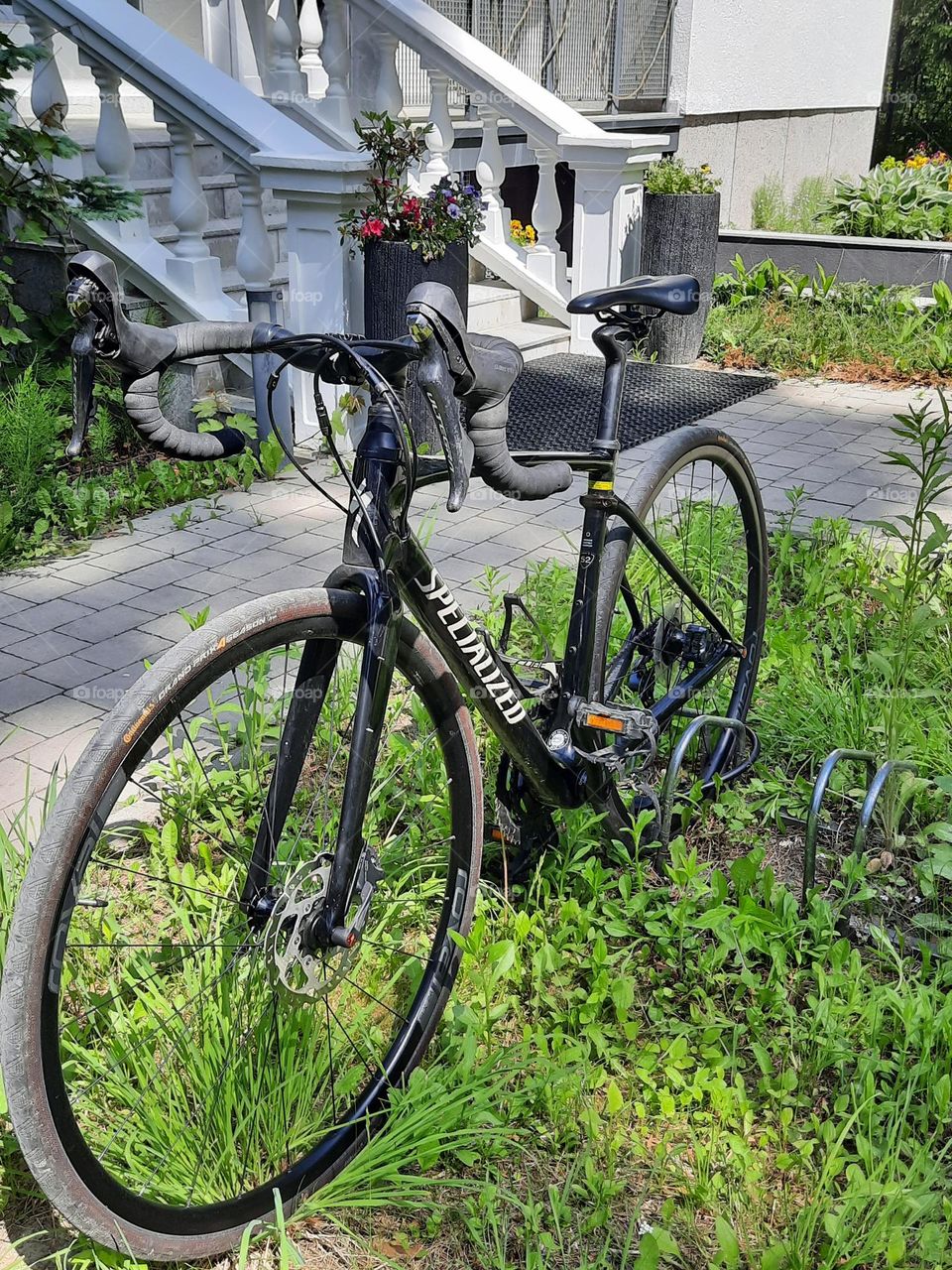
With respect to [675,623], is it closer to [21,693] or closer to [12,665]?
[21,693]

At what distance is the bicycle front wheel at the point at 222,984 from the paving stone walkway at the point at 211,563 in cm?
74

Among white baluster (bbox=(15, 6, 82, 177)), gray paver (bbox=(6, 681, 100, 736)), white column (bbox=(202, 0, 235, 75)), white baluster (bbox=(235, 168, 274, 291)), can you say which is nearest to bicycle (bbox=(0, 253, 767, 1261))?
gray paver (bbox=(6, 681, 100, 736))

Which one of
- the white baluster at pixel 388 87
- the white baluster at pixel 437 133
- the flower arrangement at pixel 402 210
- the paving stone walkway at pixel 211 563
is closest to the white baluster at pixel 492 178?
the white baluster at pixel 437 133

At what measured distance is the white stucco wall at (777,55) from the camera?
1039cm

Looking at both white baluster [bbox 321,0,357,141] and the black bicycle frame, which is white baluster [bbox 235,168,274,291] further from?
the black bicycle frame

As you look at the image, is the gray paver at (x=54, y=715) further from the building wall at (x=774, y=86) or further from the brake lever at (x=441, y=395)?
the building wall at (x=774, y=86)

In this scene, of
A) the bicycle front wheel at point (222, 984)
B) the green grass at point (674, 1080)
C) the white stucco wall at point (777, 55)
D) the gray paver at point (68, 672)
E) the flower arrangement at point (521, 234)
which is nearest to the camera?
the bicycle front wheel at point (222, 984)

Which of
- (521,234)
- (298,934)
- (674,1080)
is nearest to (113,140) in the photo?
(521,234)

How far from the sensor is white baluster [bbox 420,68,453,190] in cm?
750

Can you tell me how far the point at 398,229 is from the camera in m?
5.66

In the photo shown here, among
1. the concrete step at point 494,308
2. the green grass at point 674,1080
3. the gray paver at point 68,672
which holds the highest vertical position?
the concrete step at point 494,308

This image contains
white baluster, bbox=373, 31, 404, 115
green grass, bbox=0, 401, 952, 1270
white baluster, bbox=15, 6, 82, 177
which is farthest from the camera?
white baluster, bbox=373, 31, 404, 115

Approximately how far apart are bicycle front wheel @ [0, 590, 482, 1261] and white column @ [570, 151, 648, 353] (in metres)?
5.61

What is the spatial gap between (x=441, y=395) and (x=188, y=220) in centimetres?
506
